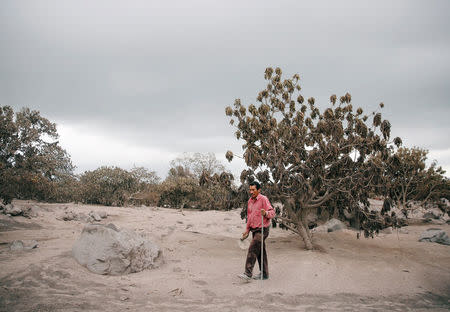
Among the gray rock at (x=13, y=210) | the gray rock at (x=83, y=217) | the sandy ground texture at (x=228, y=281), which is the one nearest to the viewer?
the sandy ground texture at (x=228, y=281)

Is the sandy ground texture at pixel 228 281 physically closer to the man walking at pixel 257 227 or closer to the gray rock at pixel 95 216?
the man walking at pixel 257 227

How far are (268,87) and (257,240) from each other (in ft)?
16.2

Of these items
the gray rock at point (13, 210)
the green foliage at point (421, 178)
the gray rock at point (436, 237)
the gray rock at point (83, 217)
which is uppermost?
the green foliage at point (421, 178)

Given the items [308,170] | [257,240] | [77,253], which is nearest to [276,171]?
→ [308,170]

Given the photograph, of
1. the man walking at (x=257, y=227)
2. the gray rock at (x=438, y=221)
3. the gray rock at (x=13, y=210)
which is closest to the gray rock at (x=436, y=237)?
the man walking at (x=257, y=227)

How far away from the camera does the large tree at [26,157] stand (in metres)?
12.7

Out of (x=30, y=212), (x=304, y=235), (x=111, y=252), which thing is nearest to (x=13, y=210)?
(x=30, y=212)

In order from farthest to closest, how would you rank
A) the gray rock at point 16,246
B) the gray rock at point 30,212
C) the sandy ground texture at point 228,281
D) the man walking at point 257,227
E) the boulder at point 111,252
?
the gray rock at point 30,212, the gray rock at point 16,246, the boulder at point 111,252, the man walking at point 257,227, the sandy ground texture at point 228,281

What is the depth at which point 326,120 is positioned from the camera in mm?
8977

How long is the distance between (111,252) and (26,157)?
16480 millimetres

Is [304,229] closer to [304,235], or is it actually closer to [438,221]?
[304,235]

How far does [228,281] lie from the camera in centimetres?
662

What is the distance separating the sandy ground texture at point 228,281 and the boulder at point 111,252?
211 mm

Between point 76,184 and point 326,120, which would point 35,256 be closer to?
point 326,120
